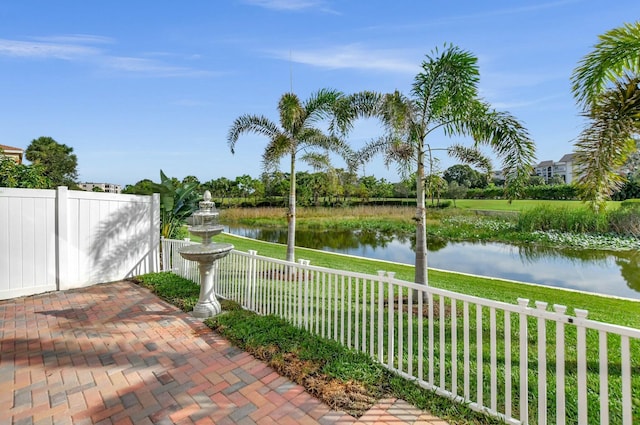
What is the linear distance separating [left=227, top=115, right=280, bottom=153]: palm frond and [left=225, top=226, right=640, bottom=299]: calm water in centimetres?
653

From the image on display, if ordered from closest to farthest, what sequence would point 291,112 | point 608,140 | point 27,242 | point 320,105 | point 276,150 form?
point 608,140, point 27,242, point 291,112, point 276,150, point 320,105

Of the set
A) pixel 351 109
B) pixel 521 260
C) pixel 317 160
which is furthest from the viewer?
pixel 521 260

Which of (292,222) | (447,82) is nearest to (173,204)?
(292,222)

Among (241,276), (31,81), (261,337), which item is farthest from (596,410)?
(31,81)

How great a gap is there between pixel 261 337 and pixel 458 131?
4360 mm

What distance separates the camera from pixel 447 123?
5.07 m

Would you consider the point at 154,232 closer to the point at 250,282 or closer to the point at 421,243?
the point at 250,282

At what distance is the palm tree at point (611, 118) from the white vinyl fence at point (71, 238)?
7.87 meters

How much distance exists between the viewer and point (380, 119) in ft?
18.9

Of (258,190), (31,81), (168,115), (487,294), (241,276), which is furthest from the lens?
(258,190)

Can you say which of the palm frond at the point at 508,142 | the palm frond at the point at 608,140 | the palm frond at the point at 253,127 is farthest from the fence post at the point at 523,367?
the palm frond at the point at 253,127

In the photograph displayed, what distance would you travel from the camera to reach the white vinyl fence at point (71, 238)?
4.93 meters

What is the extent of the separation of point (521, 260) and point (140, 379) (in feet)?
38.6

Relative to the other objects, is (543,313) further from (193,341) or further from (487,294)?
(487,294)
